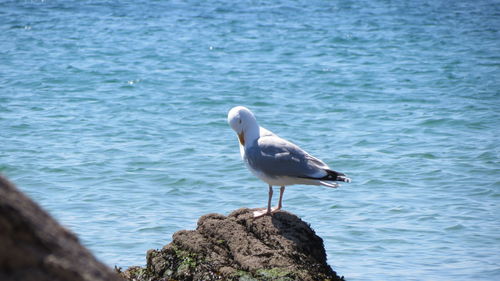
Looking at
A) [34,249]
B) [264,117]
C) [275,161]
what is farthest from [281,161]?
[264,117]

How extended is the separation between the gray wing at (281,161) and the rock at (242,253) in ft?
1.05

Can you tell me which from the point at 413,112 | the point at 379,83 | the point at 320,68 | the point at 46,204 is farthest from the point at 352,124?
Answer: the point at 46,204

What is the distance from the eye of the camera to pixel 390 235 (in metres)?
7.39

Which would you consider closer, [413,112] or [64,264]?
[64,264]

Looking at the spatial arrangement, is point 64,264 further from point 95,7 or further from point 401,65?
point 95,7

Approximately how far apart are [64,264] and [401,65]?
582 inches

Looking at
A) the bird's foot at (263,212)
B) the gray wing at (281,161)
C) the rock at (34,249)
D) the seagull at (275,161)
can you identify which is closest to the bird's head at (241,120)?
the seagull at (275,161)

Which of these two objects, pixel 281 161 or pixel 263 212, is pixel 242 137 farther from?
pixel 263 212

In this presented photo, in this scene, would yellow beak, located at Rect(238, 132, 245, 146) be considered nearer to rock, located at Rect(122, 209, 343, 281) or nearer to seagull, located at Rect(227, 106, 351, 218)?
seagull, located at Rect(227, 106, 351, 218)

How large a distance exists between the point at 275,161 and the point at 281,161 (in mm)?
45

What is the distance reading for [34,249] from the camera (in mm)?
2068

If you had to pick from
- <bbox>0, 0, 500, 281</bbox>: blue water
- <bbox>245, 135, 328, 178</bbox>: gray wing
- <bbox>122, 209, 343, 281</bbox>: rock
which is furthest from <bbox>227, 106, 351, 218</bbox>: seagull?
<bbox>0, 0, 500, 281</bbox>: blue water

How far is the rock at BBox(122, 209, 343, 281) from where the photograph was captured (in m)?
4.81

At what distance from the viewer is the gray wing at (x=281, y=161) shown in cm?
561
